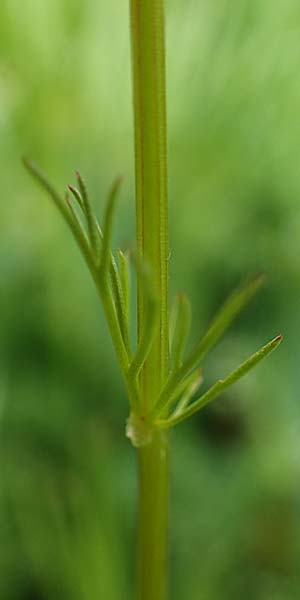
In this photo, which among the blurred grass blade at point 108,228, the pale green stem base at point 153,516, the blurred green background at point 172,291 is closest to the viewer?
the blurred grass blade at point 108,228

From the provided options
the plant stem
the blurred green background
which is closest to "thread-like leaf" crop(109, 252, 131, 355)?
the plant stem

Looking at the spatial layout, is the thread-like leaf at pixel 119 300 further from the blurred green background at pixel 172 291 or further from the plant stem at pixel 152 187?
the blurred green background at pixel 172 291

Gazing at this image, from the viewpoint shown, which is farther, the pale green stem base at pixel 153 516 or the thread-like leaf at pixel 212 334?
the pale green stem base at pixel 153 516

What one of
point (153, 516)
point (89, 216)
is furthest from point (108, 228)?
point (153, 516)

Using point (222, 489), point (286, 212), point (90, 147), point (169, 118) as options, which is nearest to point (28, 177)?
point (90, 147)

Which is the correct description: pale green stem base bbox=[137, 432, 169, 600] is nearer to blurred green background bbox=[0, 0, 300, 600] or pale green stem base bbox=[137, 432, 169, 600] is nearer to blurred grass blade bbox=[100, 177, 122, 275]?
blurred grass blade bbox=[100, 177, 122, 275]

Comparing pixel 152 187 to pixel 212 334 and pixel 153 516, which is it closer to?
pixel 212 334

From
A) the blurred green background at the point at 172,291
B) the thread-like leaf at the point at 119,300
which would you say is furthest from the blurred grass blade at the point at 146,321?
the blurred green background at the point at 172,291
